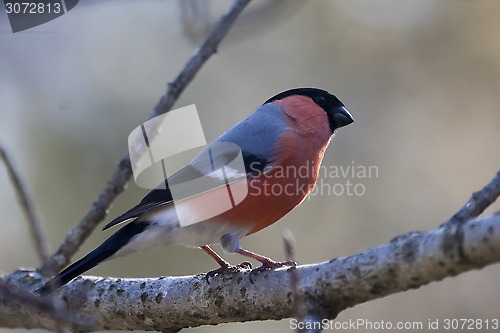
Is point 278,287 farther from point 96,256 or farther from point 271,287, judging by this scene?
point 96,256

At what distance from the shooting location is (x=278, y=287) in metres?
3.02

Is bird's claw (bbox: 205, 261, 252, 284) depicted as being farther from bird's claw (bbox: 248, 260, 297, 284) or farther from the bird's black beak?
the bird's black beak

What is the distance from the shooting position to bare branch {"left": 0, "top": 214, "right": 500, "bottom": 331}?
2.31 m

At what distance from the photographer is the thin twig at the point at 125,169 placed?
13.0ft

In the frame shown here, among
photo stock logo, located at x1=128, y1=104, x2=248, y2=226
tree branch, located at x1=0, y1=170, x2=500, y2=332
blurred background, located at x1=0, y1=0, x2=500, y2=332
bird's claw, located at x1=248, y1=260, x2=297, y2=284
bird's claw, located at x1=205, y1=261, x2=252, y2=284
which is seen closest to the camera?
tree branch, located at x1=0, y1=170, x2=500, y2=332

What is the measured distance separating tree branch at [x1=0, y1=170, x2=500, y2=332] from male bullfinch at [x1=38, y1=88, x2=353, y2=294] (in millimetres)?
231

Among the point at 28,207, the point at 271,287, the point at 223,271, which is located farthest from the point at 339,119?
the point at 28,207

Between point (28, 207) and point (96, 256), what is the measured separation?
1.24 m

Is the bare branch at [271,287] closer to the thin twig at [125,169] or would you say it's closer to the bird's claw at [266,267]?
the bird's claw at [266,267]

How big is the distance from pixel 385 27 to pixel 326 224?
288cm

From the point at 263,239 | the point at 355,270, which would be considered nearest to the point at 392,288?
the point at 355,270

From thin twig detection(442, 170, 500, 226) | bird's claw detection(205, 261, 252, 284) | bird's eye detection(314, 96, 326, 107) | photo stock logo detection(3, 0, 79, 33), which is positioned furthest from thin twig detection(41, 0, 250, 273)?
thin twig detection(442, 170, 500, 226)

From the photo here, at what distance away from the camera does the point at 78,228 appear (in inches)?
157

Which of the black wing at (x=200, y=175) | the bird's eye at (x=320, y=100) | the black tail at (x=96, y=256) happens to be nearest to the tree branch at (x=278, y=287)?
the black tail at (x=96, y=256)
